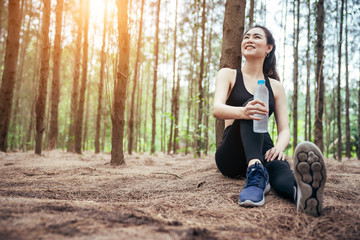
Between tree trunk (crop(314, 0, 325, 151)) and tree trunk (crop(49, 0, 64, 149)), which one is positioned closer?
tree trunk (crop(314, 0, 325, 151))

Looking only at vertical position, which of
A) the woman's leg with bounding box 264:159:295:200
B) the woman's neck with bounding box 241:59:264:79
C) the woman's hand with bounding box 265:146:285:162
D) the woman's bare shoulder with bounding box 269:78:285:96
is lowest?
the woman's leg with bounding box 264:159:295:200

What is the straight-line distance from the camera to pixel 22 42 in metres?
11.3

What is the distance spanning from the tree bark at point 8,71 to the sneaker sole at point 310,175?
6.39 metres

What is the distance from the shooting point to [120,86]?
143 inches

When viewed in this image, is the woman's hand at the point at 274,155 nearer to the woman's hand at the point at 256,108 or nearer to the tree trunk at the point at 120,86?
the woman's hand at the point at 256,108

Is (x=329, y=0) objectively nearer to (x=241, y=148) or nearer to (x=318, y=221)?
(x=241, y=148)

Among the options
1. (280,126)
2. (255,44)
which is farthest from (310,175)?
(255,44)

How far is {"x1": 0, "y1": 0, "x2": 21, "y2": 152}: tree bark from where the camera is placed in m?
5.61

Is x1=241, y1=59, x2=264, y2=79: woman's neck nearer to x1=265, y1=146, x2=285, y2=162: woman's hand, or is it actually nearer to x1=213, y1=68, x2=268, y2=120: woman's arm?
x1=213, y1=68, x2=268, y2=120: woman's arm

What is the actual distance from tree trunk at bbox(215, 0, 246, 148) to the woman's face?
2.28 feet

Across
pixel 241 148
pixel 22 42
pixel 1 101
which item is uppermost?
pixel 22 42

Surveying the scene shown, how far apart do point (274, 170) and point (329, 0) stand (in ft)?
27.5

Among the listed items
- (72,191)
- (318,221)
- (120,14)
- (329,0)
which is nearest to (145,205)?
(72,191)

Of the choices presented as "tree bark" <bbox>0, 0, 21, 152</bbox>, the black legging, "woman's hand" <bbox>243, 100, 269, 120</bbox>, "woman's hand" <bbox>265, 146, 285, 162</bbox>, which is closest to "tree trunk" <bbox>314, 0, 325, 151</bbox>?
the black legging
